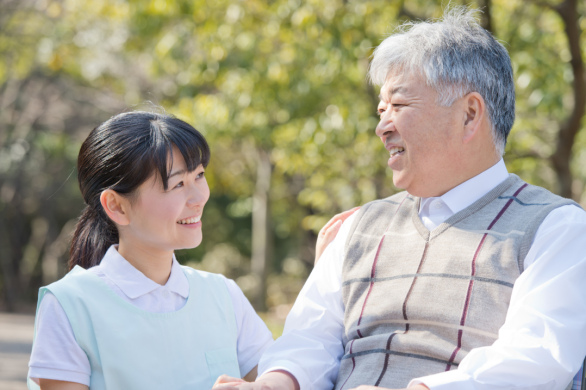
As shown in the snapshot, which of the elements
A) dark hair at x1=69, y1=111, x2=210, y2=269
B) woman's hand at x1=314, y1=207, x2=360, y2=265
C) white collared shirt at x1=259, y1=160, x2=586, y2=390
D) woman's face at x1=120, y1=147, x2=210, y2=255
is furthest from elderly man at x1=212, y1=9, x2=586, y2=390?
dark hair at x1=69, y1=111, x2=210, y2=269

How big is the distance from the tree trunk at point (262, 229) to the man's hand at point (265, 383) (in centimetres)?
1077

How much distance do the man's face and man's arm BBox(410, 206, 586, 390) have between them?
42 centimetres

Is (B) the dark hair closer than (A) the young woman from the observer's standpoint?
No

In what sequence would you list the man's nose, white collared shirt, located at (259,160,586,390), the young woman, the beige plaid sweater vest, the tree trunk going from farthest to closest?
the tree trunk
the man's nose
the young woman
the beige plaid sweater vest
white collared shirt, located at (259,160,586,390)

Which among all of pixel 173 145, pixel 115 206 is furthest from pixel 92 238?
pixel 173 145

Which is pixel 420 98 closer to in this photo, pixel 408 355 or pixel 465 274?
pixel 465 274

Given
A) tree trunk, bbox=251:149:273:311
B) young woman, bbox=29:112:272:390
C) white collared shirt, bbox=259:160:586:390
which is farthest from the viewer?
tree trunk, bbox=251:149:273:311

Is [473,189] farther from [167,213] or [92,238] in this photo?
[92,238]

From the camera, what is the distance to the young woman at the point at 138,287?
2.19m

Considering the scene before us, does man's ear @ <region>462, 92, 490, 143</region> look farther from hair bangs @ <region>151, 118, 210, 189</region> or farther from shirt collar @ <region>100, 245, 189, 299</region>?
shirt collar @ <region>100, 245, 189, 299</region>

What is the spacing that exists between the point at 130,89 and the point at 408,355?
1225cm

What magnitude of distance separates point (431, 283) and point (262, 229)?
11.3 m

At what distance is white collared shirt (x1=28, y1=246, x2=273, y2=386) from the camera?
2115 millimetres

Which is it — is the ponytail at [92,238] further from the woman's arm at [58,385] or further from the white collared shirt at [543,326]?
the white collared shirt at [543,326]
